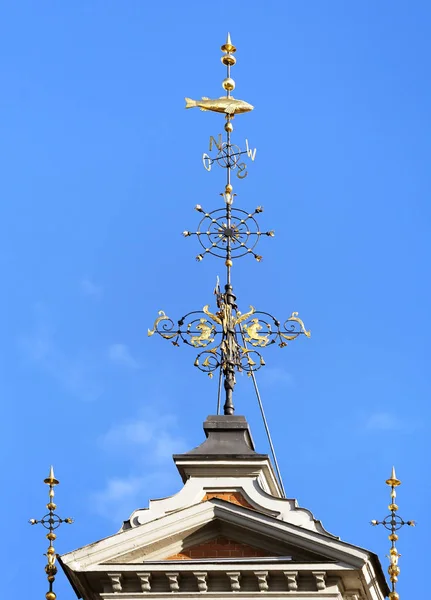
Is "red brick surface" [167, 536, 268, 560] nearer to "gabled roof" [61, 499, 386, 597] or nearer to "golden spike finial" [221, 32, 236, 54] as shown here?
"gabled roof" [61, 499, 386, 597]

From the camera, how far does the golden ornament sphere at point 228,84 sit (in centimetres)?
3484

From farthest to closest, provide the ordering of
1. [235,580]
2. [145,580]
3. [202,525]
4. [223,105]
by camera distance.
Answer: [223,105] → [202,525] → [145,580] → [235,580]

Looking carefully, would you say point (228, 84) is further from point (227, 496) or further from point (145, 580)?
point (145, 580)

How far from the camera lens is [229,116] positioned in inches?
1359

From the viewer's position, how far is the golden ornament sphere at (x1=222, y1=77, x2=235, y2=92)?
114ft

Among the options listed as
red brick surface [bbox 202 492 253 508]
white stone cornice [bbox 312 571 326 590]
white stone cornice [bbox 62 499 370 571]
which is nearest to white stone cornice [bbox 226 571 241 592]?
white stone cornice [bbox 62 499 370 571]

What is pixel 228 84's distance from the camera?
34.9 m

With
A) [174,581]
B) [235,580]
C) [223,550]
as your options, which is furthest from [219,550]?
[174,581]

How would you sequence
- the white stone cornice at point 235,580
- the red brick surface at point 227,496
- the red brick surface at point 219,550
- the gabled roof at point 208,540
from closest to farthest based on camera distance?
1. the white stone cornice at point 235,580
2. the gabled roof at point 208,540
3. the red brick surface at point 219,550
4. the red brick surface at point 227,496

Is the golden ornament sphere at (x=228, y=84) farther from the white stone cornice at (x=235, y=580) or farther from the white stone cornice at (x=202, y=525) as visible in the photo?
the white stone cornice at (x=235, y=580)

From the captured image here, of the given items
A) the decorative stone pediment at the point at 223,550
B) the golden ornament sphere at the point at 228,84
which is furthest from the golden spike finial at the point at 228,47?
the decorative stone pediment at the point at 223,550

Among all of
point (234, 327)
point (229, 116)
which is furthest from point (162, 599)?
point (229, 116)

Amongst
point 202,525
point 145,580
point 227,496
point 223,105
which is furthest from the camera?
point 223,105

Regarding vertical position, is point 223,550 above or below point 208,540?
below
